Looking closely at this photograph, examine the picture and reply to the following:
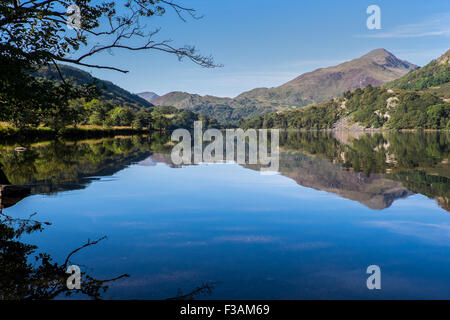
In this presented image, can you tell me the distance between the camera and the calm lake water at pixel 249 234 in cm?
855

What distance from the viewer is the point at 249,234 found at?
1278cm

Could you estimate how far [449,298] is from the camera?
7793 mm

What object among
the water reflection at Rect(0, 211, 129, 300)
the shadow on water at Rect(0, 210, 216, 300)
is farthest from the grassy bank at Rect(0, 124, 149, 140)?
the shadow on water at Rect(0, 210, 216, 300)

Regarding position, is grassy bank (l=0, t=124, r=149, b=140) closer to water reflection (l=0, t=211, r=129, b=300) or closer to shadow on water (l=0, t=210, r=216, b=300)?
water reflection (l=0, t=211, r=129, b=300)

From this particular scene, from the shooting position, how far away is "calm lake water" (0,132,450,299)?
8.55m

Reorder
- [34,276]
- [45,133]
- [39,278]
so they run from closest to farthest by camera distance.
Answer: [39,278], [34,276], [45,133]

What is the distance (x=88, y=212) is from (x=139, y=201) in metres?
3.26

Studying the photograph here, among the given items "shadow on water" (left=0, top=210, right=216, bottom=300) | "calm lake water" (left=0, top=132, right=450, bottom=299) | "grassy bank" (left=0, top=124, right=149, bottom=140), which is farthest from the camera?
"grassy bank" (left=0, top=124, right=149, bottom=140)

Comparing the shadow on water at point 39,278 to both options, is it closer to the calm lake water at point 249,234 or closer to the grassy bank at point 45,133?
the calm lake water at point 249,234

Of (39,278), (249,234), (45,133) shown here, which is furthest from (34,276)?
(45,133)

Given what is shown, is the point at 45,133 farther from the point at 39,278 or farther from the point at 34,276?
the point at 39,278
